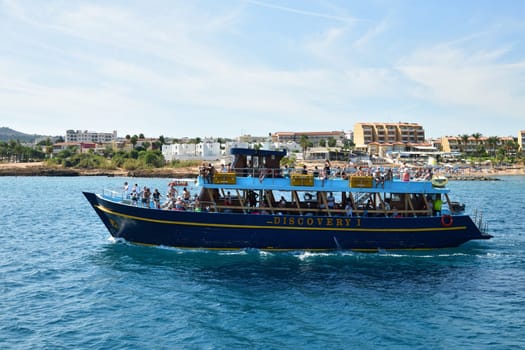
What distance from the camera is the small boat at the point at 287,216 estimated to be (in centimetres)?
Result: 2330

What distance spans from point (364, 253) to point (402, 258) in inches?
68.9

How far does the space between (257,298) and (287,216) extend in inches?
235

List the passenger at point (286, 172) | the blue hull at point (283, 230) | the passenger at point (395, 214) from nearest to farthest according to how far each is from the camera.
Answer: the blue hull at point (283, 230) → the passenger at point (395, 214) → the passenger at point (286, 172)

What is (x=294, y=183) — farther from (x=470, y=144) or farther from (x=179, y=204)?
Answer: (x=470, y=144)

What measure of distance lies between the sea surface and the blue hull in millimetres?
508

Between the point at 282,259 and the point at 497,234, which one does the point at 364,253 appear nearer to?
the point at 282,259

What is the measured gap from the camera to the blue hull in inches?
912

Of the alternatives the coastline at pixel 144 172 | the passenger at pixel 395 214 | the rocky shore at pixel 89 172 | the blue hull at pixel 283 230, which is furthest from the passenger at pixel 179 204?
the rocky shore at pixel 89 172

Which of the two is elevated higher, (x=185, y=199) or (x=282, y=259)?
(x=185, y=199)

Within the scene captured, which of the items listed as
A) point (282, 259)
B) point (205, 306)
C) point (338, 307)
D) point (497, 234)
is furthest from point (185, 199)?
point (497, 234)

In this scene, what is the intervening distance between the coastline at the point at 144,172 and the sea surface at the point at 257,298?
79840 mm

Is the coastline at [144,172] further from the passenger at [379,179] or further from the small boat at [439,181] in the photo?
the small boat at [439,181]

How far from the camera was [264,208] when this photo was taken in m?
23.3

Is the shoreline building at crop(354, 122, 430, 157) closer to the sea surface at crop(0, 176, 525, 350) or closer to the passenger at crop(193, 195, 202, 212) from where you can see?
the sea surface at crop(0, 176, 525, 350)
